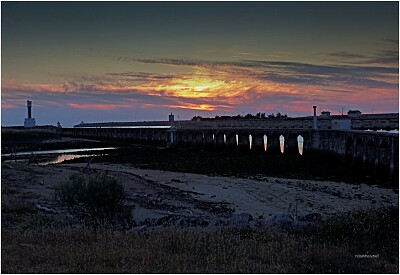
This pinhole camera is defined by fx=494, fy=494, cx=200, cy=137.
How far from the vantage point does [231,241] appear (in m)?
11.2

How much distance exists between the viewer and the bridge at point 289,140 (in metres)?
35.3

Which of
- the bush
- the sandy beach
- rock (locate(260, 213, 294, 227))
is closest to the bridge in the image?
the sandy beach

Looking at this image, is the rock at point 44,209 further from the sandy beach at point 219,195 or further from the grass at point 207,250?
the grass at point 207,250

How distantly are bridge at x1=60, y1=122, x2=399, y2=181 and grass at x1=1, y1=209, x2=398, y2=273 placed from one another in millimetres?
20613

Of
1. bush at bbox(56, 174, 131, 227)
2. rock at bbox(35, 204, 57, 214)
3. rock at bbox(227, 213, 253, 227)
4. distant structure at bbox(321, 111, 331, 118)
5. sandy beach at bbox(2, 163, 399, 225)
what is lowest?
sandy beach at bbox(2, 163, 399, 225)

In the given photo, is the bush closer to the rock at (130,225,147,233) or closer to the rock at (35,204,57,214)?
the rock at (130,225,147,233)

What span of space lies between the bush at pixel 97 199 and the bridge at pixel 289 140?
2114cm

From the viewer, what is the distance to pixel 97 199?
14.5 m

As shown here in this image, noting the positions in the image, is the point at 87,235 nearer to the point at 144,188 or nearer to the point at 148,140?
the point at 144,188

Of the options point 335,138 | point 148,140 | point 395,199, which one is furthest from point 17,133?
point 395,199

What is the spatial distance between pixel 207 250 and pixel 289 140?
48978 millimetres

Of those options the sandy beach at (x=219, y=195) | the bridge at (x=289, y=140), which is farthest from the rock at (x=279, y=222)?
the bridge at (x=289, y=140)

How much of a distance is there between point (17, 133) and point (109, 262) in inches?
3668

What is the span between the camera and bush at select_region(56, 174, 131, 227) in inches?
571
